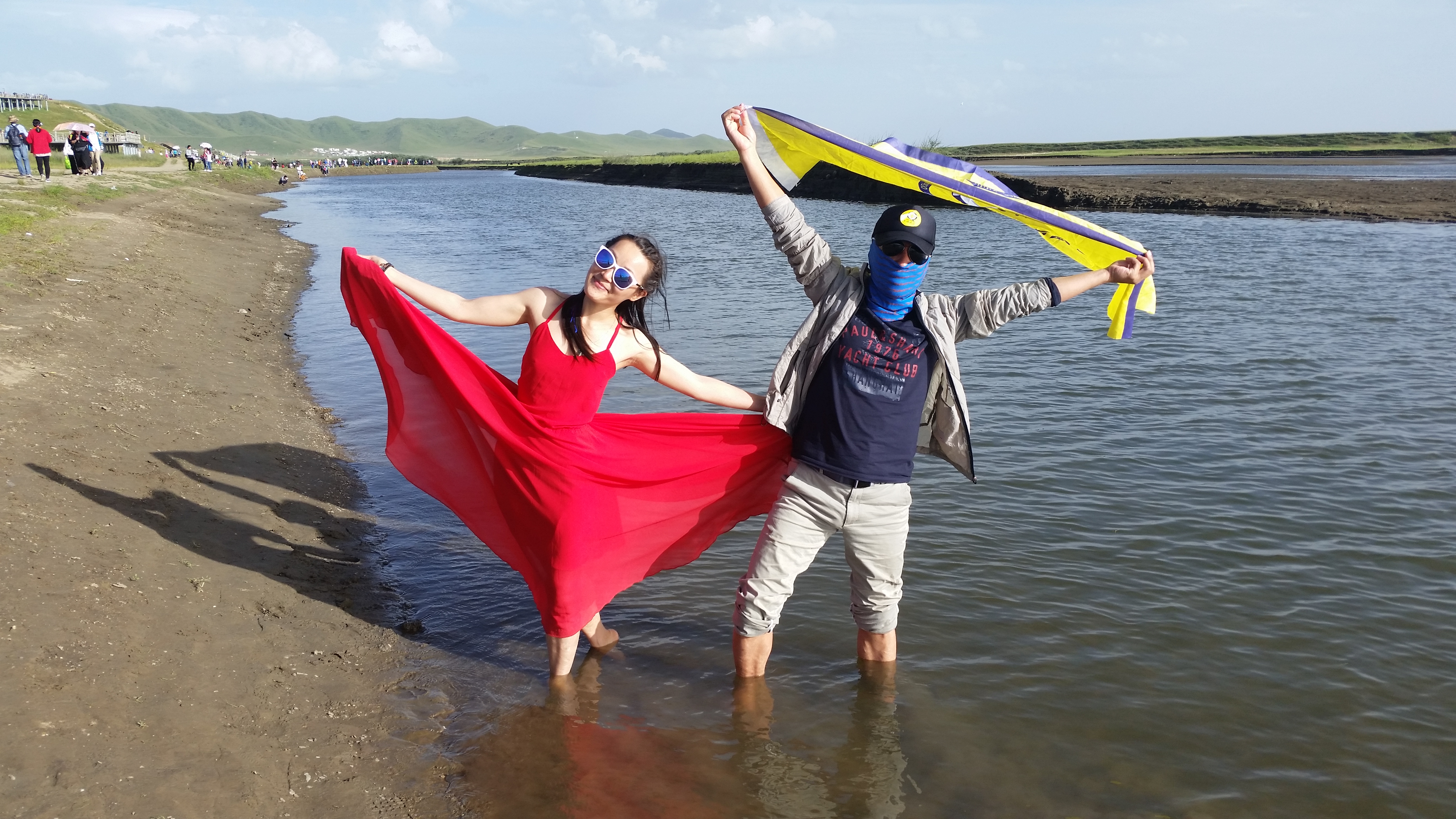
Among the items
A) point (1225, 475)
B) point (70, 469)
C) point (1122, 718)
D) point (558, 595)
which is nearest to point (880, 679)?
point (1122, 718)

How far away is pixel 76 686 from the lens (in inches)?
170

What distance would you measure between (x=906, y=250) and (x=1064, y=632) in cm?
312

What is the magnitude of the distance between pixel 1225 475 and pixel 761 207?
20.0 feet

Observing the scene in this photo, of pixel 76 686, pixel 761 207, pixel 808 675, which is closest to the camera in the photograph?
pixel 76 686

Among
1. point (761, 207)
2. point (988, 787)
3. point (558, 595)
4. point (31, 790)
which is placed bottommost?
point (988, 787)

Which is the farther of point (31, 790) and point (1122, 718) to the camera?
point (1122, 718)

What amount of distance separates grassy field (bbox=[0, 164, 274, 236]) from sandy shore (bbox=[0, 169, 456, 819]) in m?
7.96

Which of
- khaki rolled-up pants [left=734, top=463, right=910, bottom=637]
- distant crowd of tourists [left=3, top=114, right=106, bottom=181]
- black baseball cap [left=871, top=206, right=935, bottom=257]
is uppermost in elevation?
distant crowd of tourists [left=3, top=114, right=106, bottom=181]

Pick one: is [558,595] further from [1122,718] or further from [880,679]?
[1122,718]

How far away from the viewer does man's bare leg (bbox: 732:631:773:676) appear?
508 centimetres

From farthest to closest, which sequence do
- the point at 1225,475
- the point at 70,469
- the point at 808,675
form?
the point at 1225,475
the point at 70,469
the point at 808,675

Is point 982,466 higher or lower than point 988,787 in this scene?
higher

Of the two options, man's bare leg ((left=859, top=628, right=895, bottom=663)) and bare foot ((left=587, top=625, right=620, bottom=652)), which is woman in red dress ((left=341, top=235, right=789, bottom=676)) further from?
man's bare leg ((left=859, top=628, right=895, bottom=663))

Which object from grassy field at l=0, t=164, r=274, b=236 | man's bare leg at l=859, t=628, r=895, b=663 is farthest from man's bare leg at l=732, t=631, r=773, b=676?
grassy field at l=0, t=164, r=274, b=236
